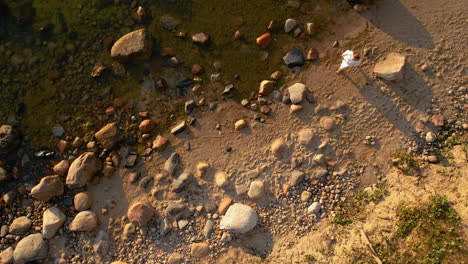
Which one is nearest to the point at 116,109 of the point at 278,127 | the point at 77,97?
the point at 77,97

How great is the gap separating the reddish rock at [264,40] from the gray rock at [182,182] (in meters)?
3.12

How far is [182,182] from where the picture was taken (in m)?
6.71

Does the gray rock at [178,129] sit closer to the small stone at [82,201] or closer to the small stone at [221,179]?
the small stone at [221,179]

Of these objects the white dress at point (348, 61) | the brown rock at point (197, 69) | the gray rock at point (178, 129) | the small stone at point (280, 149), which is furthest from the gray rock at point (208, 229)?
the white dress at point (348, 61)

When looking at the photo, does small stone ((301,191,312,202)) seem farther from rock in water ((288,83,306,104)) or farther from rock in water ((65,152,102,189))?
rock in water ((65,152,102,189))

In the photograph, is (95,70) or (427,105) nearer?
(427,105)

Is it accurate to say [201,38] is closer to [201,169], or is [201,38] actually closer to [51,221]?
[201,169]

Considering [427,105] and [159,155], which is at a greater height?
[427,105]

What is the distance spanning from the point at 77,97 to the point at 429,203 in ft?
24.4

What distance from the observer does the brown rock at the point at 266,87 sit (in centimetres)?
686

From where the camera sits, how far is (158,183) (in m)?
6.91

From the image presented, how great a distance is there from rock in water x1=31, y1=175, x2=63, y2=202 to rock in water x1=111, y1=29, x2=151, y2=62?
295 centimetres

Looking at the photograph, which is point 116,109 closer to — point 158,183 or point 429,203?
point 158,183

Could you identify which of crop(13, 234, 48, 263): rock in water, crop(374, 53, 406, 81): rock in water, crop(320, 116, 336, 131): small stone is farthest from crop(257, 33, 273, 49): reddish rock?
crop(13, 234, 48, 263): rock in water
